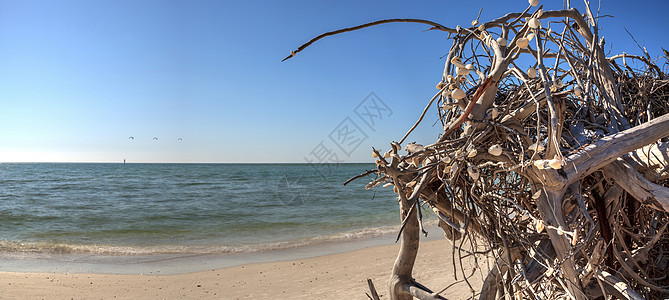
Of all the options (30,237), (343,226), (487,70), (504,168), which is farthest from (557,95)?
(30,237)

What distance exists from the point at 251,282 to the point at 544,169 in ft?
18.4

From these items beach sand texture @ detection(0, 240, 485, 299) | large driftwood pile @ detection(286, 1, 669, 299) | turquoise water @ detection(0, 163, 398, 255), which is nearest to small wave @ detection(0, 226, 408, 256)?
turquoise water @ detection(0, 163, 398, 255)

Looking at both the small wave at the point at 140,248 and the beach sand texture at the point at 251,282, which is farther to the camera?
the small wave at the point at 140,248

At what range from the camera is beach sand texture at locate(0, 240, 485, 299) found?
550 cm

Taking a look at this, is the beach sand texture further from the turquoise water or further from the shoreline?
the turquoise water

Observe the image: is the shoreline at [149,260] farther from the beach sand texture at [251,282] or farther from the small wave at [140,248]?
the beach sand texture at [251,282]

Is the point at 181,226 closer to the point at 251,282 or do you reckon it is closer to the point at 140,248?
the point at 140,248

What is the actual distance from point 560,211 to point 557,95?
0.39 meters

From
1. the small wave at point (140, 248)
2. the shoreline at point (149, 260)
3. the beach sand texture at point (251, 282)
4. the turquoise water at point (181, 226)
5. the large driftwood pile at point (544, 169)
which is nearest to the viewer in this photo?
the large driftwood pile at point (544, 169)

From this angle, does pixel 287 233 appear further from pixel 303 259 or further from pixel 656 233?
pixel 656 233

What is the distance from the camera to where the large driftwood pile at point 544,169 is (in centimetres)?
133

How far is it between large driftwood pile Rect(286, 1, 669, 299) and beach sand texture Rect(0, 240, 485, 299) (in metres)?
3.19

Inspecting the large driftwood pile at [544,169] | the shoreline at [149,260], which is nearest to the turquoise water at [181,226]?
the shoreline at [149,260]

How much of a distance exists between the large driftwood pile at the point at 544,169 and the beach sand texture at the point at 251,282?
3.19m
